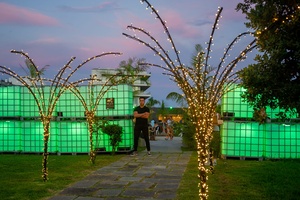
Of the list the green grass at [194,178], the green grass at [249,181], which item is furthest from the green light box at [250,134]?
the green grass at [249,181]

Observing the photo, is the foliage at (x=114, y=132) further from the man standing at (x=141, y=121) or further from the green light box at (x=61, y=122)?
the man standing at (x=141, y=121)

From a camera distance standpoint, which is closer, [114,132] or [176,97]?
[114,132]

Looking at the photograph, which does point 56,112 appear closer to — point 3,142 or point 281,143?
point 3,142

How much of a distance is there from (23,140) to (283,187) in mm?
9205

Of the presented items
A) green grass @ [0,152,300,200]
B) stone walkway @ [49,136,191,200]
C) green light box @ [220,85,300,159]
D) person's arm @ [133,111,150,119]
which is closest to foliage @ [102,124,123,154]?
person's arm @ [133,111,150,119]

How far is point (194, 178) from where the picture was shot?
841 cm

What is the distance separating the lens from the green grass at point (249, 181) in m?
6.69

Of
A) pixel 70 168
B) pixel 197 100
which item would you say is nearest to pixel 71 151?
pixel 70 168

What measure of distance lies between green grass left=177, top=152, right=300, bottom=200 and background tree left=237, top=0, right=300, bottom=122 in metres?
1.51

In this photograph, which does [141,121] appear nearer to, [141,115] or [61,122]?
[141,115]

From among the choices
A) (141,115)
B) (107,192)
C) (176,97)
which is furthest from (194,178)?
(176,97)

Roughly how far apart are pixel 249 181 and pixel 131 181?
230cm

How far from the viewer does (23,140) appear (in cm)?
1373

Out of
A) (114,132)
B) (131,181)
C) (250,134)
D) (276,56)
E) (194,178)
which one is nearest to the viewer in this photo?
(276,56)
